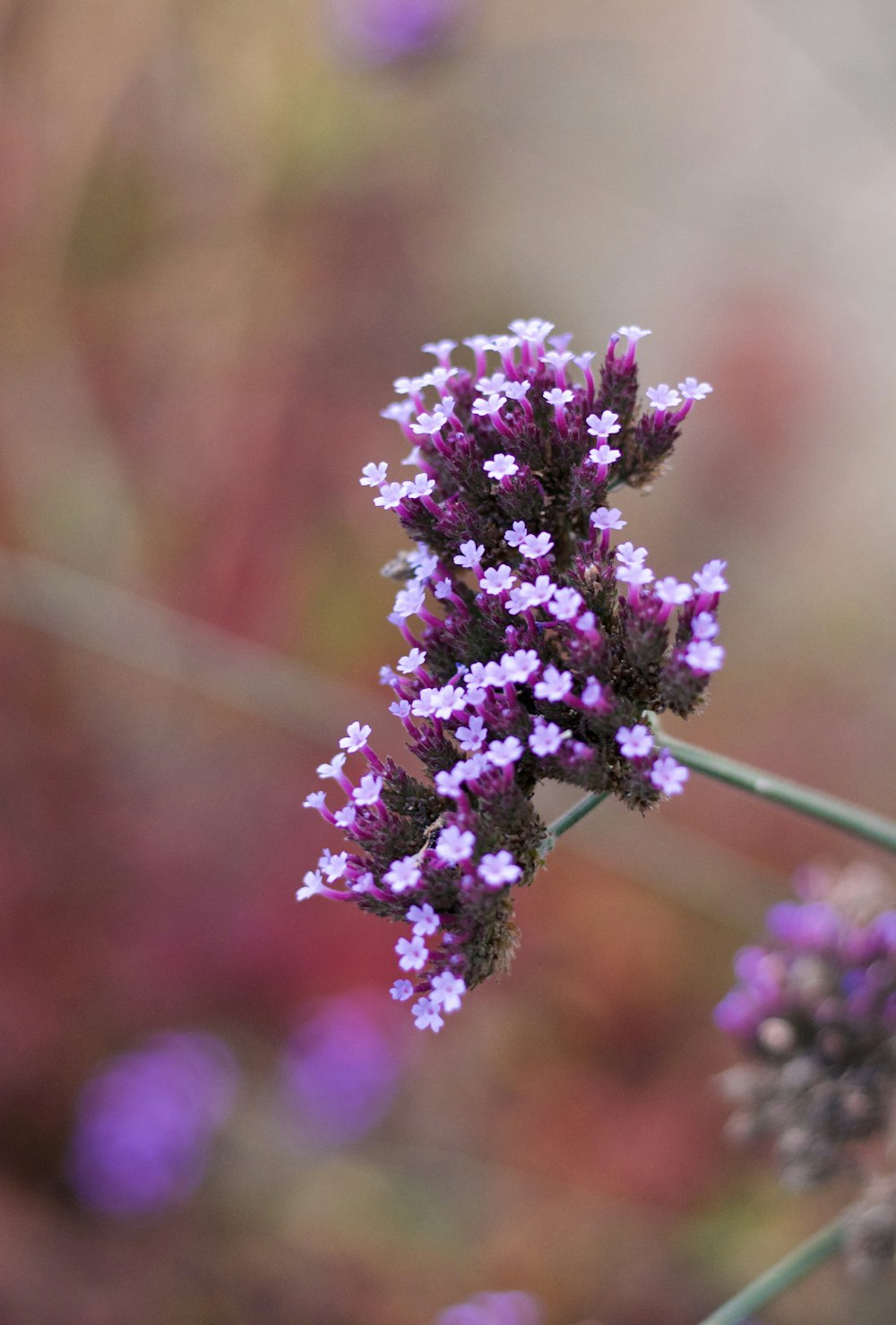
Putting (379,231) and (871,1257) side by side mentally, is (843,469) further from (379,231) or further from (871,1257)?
(871,1257)

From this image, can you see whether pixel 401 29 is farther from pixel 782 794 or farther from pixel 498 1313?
pixel 498 1313

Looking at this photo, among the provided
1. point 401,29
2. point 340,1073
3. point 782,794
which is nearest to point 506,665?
point 782,794

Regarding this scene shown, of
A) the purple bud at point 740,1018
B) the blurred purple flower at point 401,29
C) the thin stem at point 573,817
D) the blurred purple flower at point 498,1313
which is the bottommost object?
the blurred purple flower at point 498,1313

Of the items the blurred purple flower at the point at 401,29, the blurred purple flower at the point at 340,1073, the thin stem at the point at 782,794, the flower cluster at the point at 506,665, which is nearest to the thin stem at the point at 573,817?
the flower cluster at the point at 506,665

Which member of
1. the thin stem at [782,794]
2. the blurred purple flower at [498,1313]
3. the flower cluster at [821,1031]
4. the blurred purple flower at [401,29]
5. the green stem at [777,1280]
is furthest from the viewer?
the blurred purple flower at [401,29]

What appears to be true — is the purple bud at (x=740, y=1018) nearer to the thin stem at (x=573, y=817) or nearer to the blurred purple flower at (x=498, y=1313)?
the blurred purple flower at (x=498, y=1313)

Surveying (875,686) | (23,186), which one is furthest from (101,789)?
(875,686)
